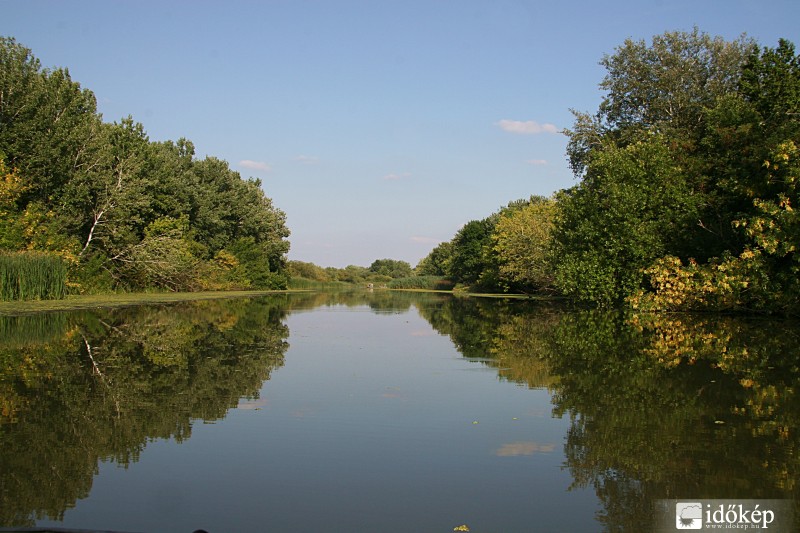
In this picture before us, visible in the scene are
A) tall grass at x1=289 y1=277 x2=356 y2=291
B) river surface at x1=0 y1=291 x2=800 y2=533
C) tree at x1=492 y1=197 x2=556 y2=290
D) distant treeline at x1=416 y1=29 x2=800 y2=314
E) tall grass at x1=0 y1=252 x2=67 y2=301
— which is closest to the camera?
river surface at x1=0 y1=291 x2=800 y2=533

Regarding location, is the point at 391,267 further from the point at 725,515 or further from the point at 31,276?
the point at 725,515

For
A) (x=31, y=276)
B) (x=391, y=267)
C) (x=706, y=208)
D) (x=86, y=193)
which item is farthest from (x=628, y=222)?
(x=391, y=267)

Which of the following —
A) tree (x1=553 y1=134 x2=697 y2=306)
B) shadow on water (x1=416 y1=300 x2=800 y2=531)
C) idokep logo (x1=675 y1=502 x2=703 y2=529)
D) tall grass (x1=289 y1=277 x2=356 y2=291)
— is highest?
tree (x1=553 y1=134 x2=697 y2=306)

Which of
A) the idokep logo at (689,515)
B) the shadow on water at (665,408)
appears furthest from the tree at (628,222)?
the idokep logo at (689,515)

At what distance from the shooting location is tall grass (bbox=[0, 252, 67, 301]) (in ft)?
89.6

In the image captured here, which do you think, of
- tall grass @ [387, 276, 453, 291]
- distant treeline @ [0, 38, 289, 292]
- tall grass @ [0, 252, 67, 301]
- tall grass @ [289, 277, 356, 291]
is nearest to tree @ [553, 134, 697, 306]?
tall grass @ [0, 252, 67, 301]

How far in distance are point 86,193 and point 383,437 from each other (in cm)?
3533

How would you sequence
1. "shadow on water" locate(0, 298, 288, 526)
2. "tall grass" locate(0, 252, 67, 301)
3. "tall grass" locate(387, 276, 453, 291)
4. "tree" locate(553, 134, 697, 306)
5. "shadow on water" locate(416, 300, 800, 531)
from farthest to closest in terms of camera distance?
1. "tall grass" locate(387, 276, 453, 291)
2. "tree" locate(553, 134, 697, 306)
3. "tall grass" locate(0, 252, 67, 301)
4. "shadow on water" locate(0, 298, 288, 526)
5. "shadow on water" locate(416, 300, 800, 531)

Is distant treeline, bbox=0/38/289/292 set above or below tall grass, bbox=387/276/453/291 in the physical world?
above

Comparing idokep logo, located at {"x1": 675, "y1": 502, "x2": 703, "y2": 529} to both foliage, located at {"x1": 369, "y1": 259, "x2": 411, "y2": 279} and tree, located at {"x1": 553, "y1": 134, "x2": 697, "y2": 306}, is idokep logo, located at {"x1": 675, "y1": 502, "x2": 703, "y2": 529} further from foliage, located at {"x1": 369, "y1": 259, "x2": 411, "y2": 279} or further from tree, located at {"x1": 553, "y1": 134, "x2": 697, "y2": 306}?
foliage, located at {"x1": 369, "y1": 259, "x2": 411, "y2": 279}

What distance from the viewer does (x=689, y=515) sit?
480 centimetres

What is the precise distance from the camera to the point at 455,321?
27.5 m

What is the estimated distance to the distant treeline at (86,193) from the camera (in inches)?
1337

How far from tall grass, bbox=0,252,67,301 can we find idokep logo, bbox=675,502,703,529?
28.4 metres
